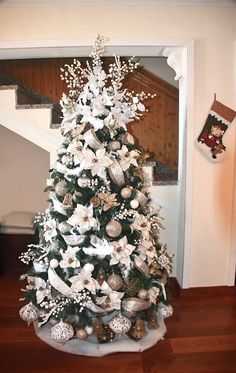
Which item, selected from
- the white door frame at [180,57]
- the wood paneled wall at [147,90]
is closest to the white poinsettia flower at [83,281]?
the white door frame at [180,57]

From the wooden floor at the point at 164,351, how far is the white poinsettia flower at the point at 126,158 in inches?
46.1

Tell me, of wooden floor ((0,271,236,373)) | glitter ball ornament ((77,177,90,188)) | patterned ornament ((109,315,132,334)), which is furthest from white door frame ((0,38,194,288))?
glitter ball ornament ((77,177,90,188))

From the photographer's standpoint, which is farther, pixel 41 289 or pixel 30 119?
pixel 30 119

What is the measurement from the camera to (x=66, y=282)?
69.1 inches

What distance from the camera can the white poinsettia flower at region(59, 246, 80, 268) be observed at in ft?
5.58

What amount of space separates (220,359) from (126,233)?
97cm

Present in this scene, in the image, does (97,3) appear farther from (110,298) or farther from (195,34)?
(110,298)

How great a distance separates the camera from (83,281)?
1696mm

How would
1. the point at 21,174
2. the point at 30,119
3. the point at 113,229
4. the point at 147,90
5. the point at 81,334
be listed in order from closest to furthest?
the point at 113,229 → the point at 81,334 → the point at 30,119 → the point at 147,90 → the point at 21,174

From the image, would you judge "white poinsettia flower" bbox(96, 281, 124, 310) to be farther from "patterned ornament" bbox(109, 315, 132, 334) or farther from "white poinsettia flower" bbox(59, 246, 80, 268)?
"white poinsettia flower" bbox(59, 246, 80, 268)

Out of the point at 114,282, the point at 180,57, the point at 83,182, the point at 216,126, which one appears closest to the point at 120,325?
the point at 114,282

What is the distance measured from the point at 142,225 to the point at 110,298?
478 mm

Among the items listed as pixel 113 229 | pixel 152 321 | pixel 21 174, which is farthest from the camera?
pixel 21 174

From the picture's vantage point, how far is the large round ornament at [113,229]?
166cm
